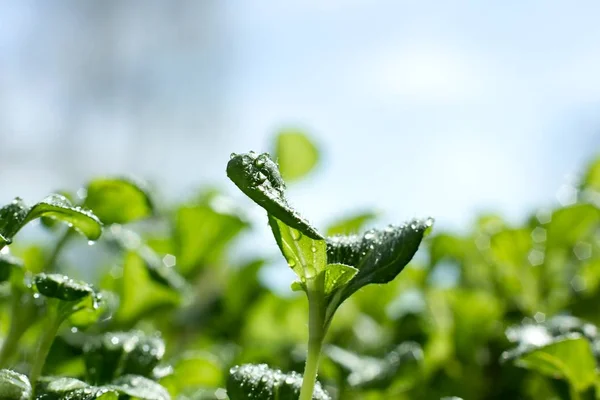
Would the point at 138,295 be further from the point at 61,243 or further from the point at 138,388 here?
the point at 138,388

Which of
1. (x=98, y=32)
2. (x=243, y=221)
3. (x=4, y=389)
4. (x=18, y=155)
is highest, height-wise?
(x=98, y=32)

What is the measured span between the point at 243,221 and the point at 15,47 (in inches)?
199

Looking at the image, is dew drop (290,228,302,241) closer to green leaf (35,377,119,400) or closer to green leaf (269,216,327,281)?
green leaf (269,216,327,281)

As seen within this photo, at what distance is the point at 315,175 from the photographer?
2.98 feet

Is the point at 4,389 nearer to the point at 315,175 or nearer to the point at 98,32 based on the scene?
the point at 315,175

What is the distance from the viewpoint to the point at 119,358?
0.42 m

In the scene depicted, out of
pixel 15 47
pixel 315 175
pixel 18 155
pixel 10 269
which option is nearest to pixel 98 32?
pixel 15 47

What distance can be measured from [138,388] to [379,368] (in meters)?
0.22

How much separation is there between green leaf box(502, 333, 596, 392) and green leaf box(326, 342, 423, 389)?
8 cm

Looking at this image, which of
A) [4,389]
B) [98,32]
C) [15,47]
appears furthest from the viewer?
[98,32]

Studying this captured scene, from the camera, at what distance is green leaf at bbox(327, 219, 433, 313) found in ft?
1.12

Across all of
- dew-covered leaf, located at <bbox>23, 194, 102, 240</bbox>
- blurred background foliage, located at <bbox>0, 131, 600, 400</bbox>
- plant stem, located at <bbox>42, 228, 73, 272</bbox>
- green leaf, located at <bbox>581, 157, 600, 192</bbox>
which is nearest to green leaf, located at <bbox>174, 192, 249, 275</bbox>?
blurred background foliage, located at <bbox>0, 131, 600, 400</bbox>

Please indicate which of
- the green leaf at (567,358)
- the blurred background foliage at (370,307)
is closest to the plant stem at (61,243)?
the blurred background foliage at (370,307)

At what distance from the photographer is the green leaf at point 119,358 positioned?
1.37ft
